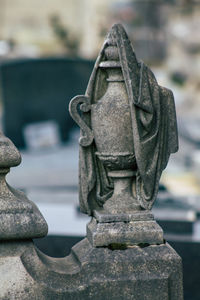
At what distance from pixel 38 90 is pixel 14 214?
11461mm

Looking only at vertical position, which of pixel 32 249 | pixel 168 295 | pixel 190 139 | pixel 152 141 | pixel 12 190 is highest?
pixel 152 141

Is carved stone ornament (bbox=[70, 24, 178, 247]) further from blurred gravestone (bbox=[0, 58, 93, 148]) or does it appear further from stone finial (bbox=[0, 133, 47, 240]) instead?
blurred gravestone (bbox=[0, 58, 93, 148])

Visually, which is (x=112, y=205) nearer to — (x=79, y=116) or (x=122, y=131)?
(x=122, y=131)

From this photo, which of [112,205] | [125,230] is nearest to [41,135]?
[112,205]

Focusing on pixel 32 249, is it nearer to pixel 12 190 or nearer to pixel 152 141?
pixel 12 190

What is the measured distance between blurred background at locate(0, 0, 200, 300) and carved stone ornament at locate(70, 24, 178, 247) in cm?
190

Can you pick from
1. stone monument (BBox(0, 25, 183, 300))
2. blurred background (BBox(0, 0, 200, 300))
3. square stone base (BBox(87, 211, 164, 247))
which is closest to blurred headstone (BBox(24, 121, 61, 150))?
blurred background (BBox(0, 0, 200, 300))

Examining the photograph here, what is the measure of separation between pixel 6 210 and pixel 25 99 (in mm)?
11282

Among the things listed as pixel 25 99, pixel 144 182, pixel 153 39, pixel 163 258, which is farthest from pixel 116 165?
pixel 153 39

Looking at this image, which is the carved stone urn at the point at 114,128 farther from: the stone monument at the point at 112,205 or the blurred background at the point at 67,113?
the blurred background at the point at 67,113

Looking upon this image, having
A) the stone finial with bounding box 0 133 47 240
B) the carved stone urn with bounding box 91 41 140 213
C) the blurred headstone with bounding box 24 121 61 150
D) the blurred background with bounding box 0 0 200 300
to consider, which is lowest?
the blurred headstone with bounding box 24 121 61 150

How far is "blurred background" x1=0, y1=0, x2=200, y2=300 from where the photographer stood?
6.80 m

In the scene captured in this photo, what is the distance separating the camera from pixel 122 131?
4.43m

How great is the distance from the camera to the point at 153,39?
89.8 feet
